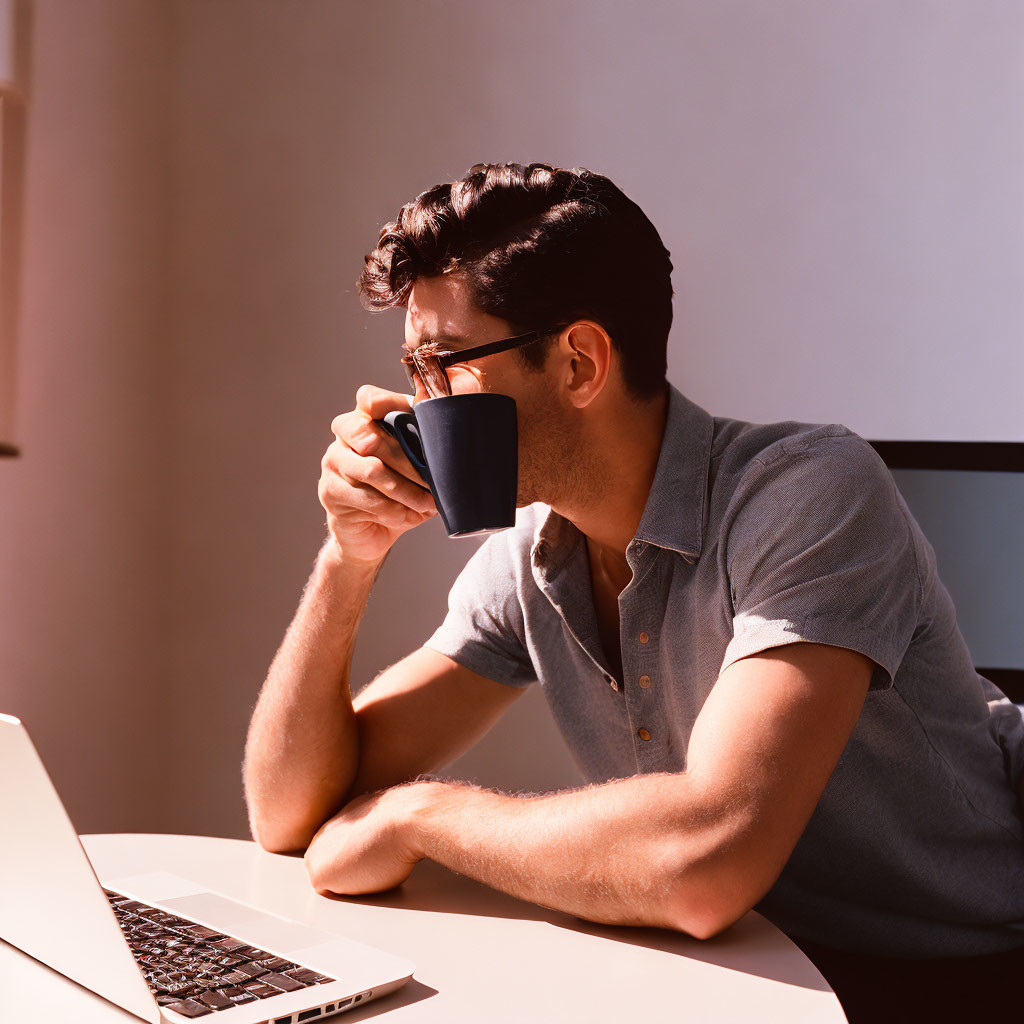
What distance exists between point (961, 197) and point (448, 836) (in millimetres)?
1767

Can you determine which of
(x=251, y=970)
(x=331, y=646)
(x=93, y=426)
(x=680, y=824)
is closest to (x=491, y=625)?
(x=331, y=646)

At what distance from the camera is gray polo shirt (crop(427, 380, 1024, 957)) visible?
1042 mm

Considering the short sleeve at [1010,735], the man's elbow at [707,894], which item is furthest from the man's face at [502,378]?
the short sleeve at [1010,735]

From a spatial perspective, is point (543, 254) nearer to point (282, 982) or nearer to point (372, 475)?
point (372, 475)

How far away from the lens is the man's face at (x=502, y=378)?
122cm

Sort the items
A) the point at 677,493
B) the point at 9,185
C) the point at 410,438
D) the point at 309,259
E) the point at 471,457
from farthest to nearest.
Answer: the point at 309,259, the point at 9,185, the point at 677,493, the point at 410,438, the point at 471,457

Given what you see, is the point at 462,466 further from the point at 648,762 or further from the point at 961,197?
the point at 961,197

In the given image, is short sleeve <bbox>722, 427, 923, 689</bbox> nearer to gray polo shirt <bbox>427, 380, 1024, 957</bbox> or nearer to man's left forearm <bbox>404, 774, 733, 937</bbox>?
gray polo shirt <bbox>427, 380, 1024, 957</bbox>

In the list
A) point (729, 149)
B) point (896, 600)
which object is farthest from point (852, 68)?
point (896, 600)

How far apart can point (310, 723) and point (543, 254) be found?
1.96ft

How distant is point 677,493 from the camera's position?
118 cm

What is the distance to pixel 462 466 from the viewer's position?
93 centimetres

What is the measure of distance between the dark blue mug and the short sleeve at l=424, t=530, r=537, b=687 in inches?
17.2

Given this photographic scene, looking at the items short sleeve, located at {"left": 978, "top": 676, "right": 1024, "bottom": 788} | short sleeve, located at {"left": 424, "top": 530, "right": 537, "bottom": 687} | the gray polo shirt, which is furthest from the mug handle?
short sleeve, located at {"left": 978, "top": 676, "right": 1024, "bottom": 788}
